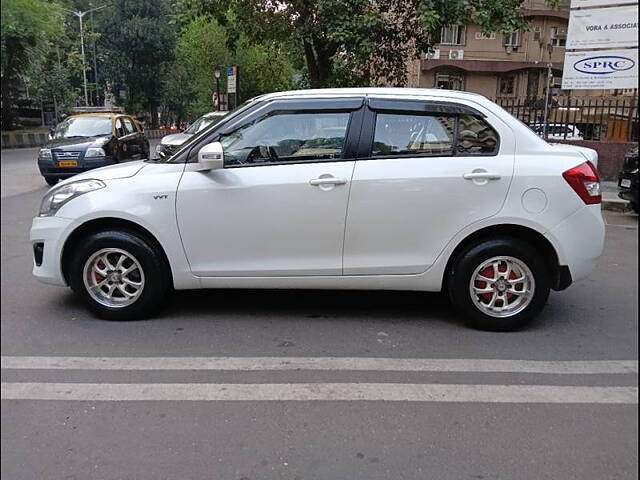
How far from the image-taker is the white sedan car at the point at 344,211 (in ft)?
13.7

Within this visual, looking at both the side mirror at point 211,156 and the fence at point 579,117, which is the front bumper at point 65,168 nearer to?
the side mirror at point 211,156

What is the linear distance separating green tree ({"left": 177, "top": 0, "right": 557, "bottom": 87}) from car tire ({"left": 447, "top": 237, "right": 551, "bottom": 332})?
8.03m

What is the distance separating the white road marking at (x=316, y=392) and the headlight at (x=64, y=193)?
1547 millimetres

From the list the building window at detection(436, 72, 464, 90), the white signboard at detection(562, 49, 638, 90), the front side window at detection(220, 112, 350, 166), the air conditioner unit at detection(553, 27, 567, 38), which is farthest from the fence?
the air conditioner unit at detection(553, 27, 567, 38)

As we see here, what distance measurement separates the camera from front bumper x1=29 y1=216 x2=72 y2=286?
14.1 ft

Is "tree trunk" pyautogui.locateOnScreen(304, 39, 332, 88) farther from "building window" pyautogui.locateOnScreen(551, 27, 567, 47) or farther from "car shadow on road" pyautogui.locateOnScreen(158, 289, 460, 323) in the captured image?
"building window" pyautogui.locateOnScreen(551, 27, 567, 47)

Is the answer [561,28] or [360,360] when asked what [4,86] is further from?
[561,28]

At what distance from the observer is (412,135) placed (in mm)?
4340

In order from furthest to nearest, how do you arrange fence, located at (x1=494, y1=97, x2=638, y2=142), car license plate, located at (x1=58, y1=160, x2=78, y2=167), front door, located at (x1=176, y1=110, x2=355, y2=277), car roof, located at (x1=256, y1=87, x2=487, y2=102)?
fence, located at (x1=494, y1=97, x2=638, y2=142), car license plate, located at (x1=58, y1=160, x2=78, y2=167), car roof, located at (x1=256, y1=87, x2=487, y2=102), front door, located at (x1=176, y1=110, x2=355, y2=277)

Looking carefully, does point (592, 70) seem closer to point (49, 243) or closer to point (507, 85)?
point (49, 243)

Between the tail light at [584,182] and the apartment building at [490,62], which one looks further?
the apartment building at [490,62]

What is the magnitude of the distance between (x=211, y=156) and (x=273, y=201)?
1.81 feet

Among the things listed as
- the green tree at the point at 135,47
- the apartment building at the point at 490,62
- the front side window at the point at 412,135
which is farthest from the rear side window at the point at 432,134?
the apartment building at the point at 490,62

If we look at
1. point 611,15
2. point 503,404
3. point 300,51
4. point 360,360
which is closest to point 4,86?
point 360,360
